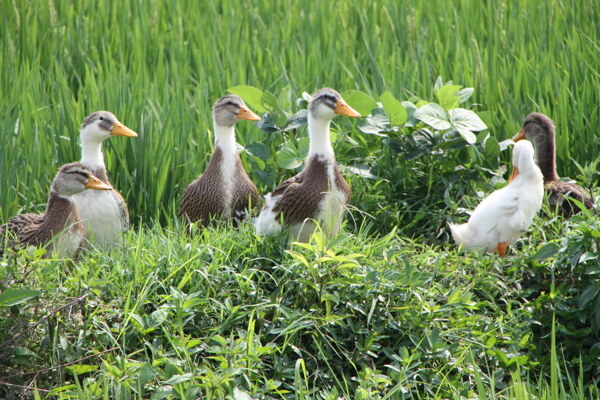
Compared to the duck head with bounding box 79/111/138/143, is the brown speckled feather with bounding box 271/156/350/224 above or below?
below

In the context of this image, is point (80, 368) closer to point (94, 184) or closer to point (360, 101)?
point (94, 184)

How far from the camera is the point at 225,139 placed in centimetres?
536

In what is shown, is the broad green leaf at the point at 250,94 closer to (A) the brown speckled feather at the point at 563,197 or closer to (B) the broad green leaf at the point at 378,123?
(B) the broad green leaf at the point at 378,123

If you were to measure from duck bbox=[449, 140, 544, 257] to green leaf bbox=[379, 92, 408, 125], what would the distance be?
768mm

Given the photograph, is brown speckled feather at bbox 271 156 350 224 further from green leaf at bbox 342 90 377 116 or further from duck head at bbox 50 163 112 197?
duck head at bbox 50 163 112 197

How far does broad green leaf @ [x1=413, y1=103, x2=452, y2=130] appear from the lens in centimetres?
526

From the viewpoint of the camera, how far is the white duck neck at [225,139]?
210 inches

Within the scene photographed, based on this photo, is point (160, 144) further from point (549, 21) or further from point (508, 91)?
point (549, 21)

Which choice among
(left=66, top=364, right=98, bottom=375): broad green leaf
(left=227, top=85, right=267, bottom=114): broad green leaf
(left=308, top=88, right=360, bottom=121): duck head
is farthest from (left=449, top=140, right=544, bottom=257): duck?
(left=66, top=364, right=98, bottom=375): broad green leaf

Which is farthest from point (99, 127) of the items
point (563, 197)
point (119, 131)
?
point (563, 197)

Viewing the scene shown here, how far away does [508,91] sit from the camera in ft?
20.8

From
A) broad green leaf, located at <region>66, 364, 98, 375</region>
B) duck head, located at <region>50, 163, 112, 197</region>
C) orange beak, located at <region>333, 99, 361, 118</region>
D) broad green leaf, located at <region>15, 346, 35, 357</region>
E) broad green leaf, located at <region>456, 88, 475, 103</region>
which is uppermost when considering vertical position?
orange beak, located at <region>333, 99, 361, 118</region>

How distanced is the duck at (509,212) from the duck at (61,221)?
2.12m

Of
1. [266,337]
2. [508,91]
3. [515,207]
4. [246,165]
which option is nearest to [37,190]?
[246,165]
